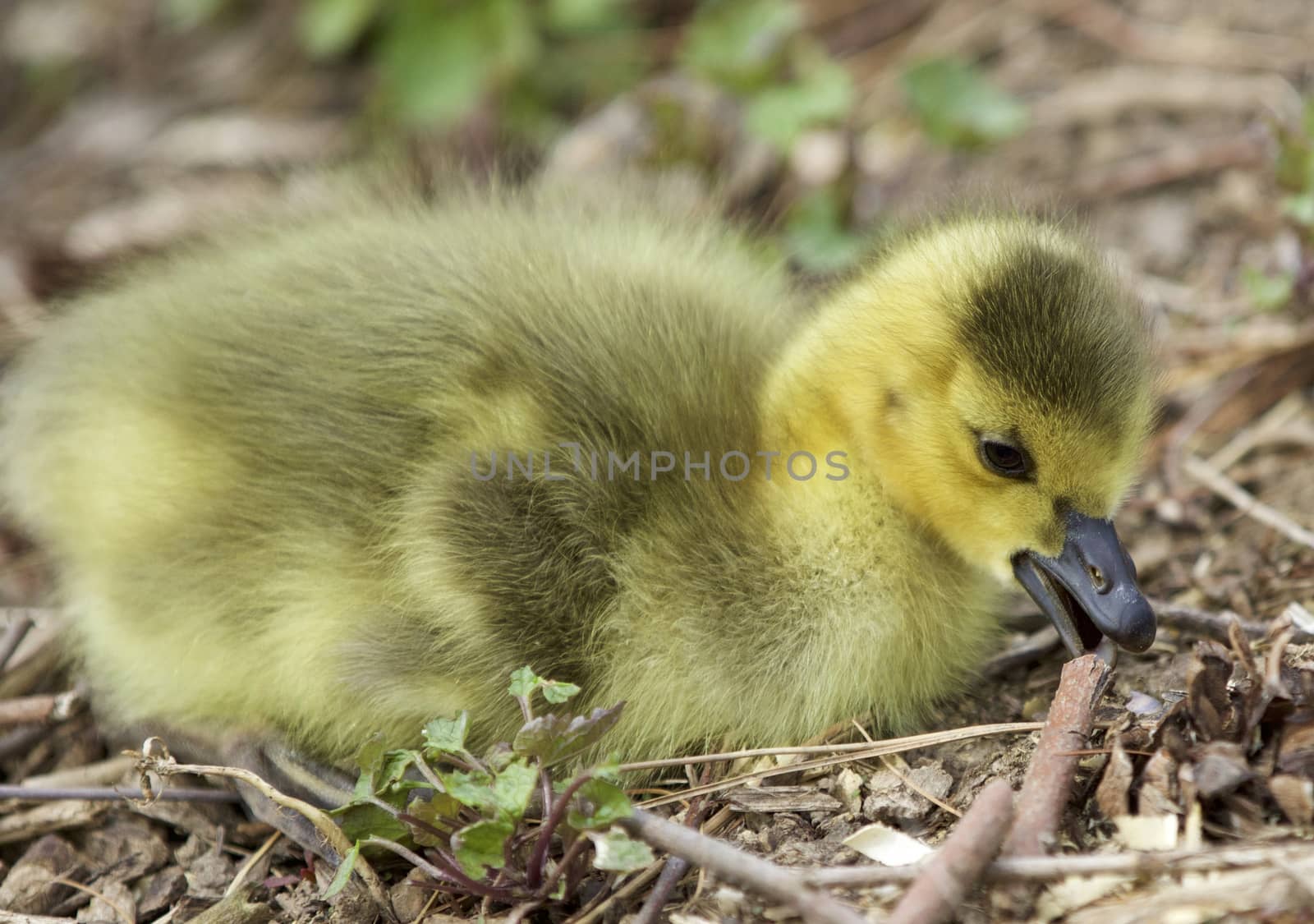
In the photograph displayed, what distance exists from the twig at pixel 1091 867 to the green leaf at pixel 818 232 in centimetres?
163

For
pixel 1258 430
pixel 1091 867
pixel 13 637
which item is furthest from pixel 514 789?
pixel 1258 430

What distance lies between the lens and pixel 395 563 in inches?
70.9

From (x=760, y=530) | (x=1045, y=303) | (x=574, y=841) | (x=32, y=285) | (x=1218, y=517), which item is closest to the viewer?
(x=574, y=841)

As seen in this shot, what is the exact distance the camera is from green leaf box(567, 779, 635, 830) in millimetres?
1498

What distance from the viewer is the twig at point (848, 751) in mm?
1799

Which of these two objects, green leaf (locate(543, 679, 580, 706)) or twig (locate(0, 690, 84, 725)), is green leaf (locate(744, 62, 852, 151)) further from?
twig (locate(0, 690, 84, 725))

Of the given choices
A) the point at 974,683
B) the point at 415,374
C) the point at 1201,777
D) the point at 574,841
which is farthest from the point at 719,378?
the point at 1201,777

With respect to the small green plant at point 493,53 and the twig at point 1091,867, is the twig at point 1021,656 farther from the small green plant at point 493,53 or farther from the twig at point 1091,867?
the small green plant at point 493,53

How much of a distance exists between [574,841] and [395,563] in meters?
0.49

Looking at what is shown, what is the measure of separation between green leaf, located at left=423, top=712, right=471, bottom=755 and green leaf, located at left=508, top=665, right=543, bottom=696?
75 millimetres

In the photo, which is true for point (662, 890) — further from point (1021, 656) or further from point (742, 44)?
point (742, 44)

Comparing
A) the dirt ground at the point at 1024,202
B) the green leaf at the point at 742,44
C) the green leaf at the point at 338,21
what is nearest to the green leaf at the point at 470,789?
the dirt ground at the point at 1024,202

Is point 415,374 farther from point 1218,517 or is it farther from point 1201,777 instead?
point 1218,517

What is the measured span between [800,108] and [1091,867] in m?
2.05
